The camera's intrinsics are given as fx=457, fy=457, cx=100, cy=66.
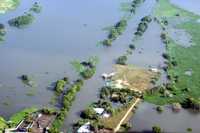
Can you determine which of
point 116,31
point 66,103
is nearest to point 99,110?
point 66,103

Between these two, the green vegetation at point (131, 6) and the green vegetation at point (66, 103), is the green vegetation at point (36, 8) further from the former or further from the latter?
the green vegetation at point (66, 103)

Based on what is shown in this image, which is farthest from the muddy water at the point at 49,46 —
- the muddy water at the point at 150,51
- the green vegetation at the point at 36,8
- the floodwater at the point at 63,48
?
the muddy water at the point at 150,51

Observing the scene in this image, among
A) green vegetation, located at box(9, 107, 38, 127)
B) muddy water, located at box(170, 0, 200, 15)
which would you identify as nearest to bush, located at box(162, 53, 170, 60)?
muddy water, located at box(170, 0, 200, 15)

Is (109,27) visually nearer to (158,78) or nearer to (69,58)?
(69,58)

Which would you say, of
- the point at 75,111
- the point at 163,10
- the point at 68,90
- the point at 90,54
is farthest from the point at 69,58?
the point at 163,10

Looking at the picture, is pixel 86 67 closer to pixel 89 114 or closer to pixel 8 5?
pixel 89 114

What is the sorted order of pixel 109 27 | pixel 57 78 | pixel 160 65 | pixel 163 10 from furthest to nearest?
pixel 163 10 → pixel 109 27 → pixel 160 65 → pixel 57 78
